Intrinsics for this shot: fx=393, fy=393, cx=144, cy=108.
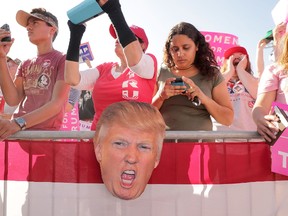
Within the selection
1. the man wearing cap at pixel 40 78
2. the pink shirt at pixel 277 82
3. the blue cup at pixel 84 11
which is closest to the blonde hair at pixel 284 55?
the pink shirt at pixel 277 82

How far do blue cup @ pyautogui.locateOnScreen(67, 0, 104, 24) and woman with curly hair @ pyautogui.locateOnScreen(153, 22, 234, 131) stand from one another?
Answer: 691 mm

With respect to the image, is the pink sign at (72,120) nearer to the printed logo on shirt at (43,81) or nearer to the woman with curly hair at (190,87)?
the printed logo on shirt at (43,81)

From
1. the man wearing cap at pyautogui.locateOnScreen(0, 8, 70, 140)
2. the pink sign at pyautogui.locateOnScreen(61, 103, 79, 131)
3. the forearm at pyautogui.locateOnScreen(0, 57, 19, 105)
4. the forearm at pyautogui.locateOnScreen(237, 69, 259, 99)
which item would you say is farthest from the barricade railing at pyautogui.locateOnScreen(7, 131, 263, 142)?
the pink sign at pyautogui.locateOnScreen(61, 103, 79, 131)

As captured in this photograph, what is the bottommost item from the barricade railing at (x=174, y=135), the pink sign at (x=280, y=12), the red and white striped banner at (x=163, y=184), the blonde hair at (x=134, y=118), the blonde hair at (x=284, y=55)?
the red and white striped banner at (x=163, y=184)

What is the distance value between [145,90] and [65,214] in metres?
1.03

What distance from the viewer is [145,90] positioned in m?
2.78

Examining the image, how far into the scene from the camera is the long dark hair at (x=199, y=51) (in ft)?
9.32

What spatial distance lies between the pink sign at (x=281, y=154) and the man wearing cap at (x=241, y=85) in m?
2.06

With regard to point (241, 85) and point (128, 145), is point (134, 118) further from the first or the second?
point (241, 85)

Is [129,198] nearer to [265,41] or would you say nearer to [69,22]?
[69,22]

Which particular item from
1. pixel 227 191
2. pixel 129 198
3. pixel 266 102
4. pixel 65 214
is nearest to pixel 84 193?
pixel 65 214

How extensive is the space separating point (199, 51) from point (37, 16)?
4.29 ft

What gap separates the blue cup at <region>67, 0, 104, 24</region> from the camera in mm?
2037

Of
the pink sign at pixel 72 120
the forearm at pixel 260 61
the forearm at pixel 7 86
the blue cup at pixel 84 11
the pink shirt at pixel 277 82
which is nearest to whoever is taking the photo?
the blue cup at pixel 84 11
